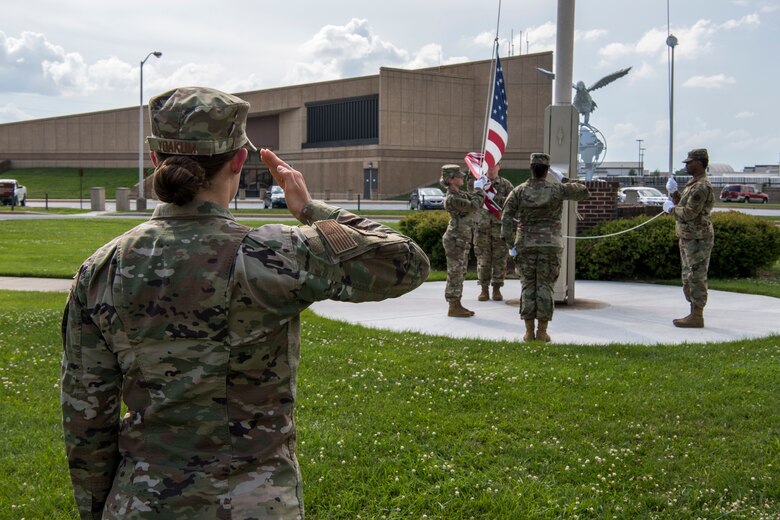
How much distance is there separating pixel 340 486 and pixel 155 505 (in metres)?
2.71

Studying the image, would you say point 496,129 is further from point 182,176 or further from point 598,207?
point 182,176

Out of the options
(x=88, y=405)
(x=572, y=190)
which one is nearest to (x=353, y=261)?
(x=88, y=405)

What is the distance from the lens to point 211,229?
2.08m

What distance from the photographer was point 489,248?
11898 mm

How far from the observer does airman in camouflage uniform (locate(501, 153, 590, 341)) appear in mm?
8383

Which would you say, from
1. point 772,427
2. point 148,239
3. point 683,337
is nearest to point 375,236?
point 148,239

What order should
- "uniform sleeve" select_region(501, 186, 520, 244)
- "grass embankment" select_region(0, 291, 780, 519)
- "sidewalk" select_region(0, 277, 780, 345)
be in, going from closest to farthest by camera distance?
"grass embankment" select_region(0, 291, 780, 519)
"uniform sleeve" select_region(501, 186, 520, 244)
"sidewalk" select_region(0, 277, 780, 345)

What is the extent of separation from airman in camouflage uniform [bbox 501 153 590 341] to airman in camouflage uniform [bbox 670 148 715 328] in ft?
5.55

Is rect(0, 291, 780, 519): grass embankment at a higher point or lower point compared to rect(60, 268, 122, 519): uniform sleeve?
lower

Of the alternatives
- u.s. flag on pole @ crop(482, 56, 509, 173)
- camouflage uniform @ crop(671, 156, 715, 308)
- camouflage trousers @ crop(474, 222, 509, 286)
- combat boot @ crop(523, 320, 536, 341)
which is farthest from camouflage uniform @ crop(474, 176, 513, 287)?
combat boot @ crop(523, 320, 536, 341)

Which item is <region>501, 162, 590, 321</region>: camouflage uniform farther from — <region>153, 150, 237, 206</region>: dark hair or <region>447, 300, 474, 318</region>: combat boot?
<region>153, 150, 237, 206</region>: dark hair

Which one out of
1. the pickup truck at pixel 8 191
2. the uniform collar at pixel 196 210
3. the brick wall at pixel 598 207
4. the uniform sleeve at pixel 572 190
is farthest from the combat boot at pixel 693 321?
the pickup truck at pixel 8 191

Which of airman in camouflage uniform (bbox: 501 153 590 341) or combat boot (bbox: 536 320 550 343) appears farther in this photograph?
combat boot (bbox: 536 320 550 343)

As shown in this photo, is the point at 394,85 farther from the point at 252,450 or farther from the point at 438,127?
the point at 252,450
